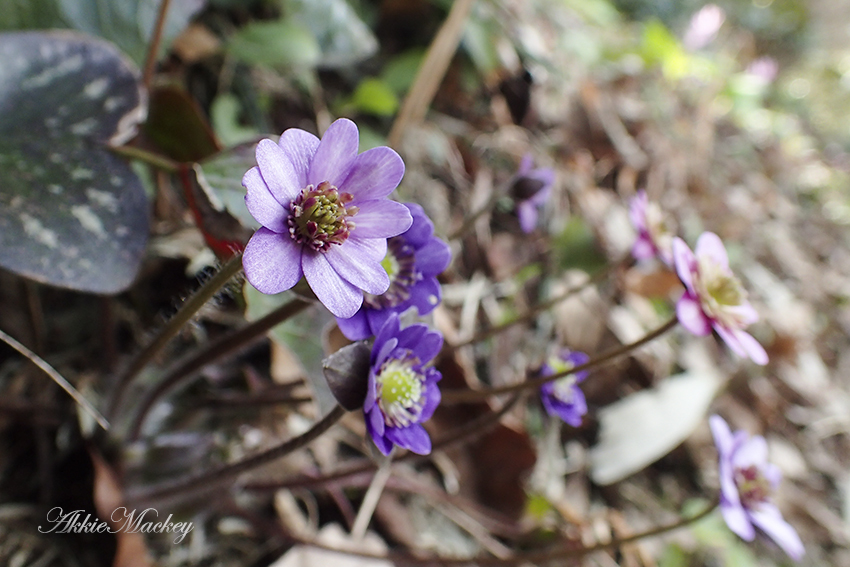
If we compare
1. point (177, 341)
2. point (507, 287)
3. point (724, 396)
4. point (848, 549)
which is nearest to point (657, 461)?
point (724, 396)

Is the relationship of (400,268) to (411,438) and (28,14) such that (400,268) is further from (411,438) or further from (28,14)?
(28,14)

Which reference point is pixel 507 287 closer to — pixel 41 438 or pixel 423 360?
pixel 423 360

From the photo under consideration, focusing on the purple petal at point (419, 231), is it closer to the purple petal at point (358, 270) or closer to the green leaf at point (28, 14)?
the purple petal at point (358, 270)

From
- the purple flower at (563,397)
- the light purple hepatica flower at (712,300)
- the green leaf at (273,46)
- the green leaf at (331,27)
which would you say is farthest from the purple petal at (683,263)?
the green leaf at (331,27)

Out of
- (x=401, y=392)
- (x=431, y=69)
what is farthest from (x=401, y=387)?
(x=431, y=69)

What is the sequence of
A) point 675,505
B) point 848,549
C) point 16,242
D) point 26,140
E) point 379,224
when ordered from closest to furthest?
point 379,224 < point 16,242 < point 26,140 < point 675,505 < point 848,549
